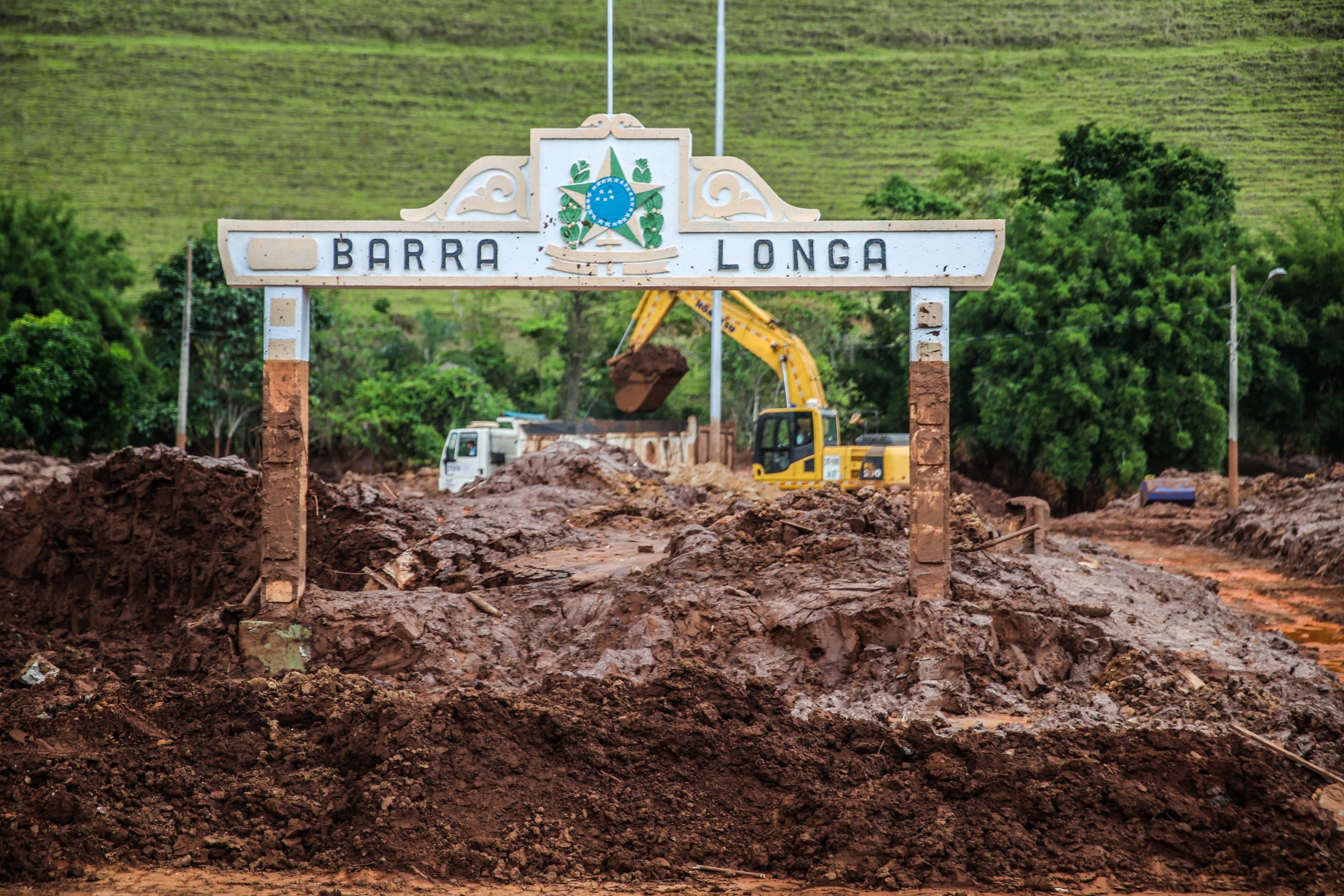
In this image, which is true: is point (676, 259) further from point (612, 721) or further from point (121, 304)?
point (121, 304)

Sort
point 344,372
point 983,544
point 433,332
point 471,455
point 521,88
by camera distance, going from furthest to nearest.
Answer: point 521,88 < point 433,332 < point 344,372 < point 471,455 < point 983,544

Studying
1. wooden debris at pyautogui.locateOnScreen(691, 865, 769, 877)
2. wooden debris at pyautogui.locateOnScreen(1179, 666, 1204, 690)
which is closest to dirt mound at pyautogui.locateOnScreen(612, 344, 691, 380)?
wooden debris at pyautogui.locateOnScreen(1179, 666, 1204, 690)

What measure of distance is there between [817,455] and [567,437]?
24.7 ft

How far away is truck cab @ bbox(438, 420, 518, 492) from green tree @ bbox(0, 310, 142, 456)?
503 inches

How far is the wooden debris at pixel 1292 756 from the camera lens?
6770mm

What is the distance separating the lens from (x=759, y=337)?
78.4 feet

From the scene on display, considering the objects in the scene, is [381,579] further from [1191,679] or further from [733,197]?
[1191,679]

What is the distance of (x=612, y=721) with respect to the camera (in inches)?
288

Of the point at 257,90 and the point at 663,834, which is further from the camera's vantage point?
the point at 257,90

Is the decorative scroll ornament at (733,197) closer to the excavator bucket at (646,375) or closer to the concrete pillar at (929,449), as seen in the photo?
the concrete pillar at (929,449)

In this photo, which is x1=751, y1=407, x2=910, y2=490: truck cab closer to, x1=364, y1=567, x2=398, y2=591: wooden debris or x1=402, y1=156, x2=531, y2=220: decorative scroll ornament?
x1=364, y1=567, x2=398, y2=591: wooden debris

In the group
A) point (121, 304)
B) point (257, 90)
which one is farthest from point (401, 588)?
point (257, 90)

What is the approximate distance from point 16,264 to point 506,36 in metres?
48.4

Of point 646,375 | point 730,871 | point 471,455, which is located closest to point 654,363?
point 646,375
